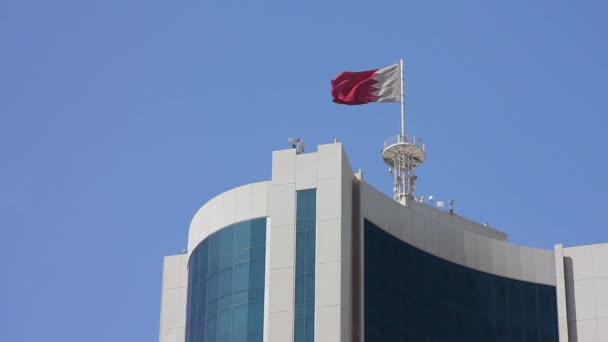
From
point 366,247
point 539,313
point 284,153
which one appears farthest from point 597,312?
point 284,153

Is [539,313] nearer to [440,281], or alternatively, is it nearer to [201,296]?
[440,281]

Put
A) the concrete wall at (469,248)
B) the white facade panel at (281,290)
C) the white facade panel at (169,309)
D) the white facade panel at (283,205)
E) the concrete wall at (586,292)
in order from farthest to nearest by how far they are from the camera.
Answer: the white facade panel at (169,309) < the concrete wall at (586,292) < the concrete wall at (469,248) < the white facade panel at (283,205) < the white facade panel at (281,290)

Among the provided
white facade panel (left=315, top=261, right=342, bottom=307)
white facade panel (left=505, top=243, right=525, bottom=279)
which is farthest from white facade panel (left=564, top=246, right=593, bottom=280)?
white facade panel (left=315, top=261, right=342, bottom=307)

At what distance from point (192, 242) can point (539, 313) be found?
25954 mm

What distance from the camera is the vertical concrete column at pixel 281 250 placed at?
98375 mm

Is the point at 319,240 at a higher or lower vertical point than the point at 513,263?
lower

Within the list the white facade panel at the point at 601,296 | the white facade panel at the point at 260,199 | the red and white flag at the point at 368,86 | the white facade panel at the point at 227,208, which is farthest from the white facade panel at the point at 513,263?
the white facade panel at the point at 227,208

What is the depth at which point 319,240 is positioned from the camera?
100062 mm

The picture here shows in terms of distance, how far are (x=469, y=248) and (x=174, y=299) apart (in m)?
22.4

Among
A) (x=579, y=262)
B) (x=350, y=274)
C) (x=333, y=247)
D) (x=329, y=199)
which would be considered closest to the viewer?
(x=333, y=247)

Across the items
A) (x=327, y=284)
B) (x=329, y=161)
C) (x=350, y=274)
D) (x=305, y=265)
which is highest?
(x=329, y=161)

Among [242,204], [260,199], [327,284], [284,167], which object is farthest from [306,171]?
[327,284]

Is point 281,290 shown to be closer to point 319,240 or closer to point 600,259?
point 319,240

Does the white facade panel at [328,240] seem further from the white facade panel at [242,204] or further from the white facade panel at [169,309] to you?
the white facade panel at [169,309]
